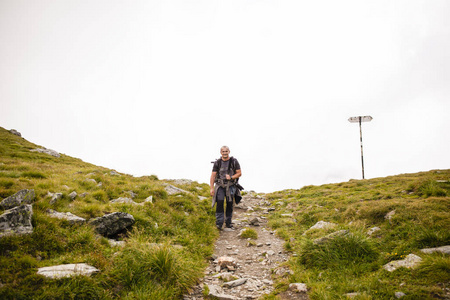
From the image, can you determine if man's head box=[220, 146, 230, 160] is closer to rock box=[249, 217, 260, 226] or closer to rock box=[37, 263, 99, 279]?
rock box=[249, 217, 260, 226]

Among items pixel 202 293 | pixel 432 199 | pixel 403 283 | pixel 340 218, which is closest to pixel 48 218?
pixel 202 293

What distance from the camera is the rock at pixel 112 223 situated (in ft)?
21.5

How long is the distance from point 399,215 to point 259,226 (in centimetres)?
611

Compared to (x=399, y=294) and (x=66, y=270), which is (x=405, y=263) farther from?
(x=66, y=270)

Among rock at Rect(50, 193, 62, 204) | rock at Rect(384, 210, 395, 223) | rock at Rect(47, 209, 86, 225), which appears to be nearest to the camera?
rock at Rect(47, 209, 86, 225)

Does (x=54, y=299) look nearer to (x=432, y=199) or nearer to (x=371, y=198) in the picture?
(x=432, y=199)

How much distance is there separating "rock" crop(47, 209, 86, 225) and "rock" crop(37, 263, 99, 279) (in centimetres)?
207

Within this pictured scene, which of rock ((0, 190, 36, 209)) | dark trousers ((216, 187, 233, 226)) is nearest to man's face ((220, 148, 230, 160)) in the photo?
dark trousers ((216, 187, 233, 226))

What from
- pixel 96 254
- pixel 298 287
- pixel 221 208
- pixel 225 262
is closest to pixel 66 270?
pixel 96 254

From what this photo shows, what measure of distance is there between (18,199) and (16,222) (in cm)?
→ 145

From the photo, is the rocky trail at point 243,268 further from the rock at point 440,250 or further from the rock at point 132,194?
the rock at point 132,194

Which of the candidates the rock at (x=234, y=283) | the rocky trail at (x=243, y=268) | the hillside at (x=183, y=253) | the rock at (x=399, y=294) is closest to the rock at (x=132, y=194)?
the hillside at (x=183, y=253)

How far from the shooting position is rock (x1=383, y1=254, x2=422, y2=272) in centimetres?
450

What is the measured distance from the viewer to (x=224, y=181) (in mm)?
10664
